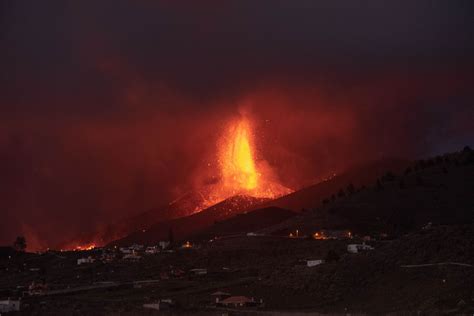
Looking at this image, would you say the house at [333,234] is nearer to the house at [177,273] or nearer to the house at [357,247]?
the house at [357,247]

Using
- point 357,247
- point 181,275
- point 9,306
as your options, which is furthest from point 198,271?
point 9,306

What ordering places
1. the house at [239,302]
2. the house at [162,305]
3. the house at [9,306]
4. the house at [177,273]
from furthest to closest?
the house at [177,273], the house at [9,306], the house at [239,302], the house at [162,305]

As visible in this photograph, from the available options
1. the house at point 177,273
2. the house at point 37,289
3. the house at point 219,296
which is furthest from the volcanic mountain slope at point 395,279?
the house at point 37,289

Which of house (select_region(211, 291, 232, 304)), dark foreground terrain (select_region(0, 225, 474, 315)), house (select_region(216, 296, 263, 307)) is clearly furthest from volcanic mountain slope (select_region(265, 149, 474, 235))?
house (select_region(216, 296, 263, 307))

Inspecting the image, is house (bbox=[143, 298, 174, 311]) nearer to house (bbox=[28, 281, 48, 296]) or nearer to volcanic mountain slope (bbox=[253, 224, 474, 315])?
volcanic mountain slope (bbox=[253, 224, 474, 315])

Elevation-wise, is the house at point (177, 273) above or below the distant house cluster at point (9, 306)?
above

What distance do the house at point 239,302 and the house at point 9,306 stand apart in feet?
95.9

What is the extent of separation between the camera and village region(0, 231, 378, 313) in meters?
93.9

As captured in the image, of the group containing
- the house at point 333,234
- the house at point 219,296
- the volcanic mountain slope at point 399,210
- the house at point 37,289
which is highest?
the volcanic mountain slope at point 399,210

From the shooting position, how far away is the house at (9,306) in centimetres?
9550

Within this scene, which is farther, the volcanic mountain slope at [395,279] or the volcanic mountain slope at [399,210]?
the volcanic mountain slope at [399,210]

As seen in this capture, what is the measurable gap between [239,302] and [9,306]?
32914 mm

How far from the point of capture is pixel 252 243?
15388 cm

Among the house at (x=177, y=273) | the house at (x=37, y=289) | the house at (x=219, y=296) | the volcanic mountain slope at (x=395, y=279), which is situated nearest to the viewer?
the volcanic mountain slope at (x=395, y=279)
